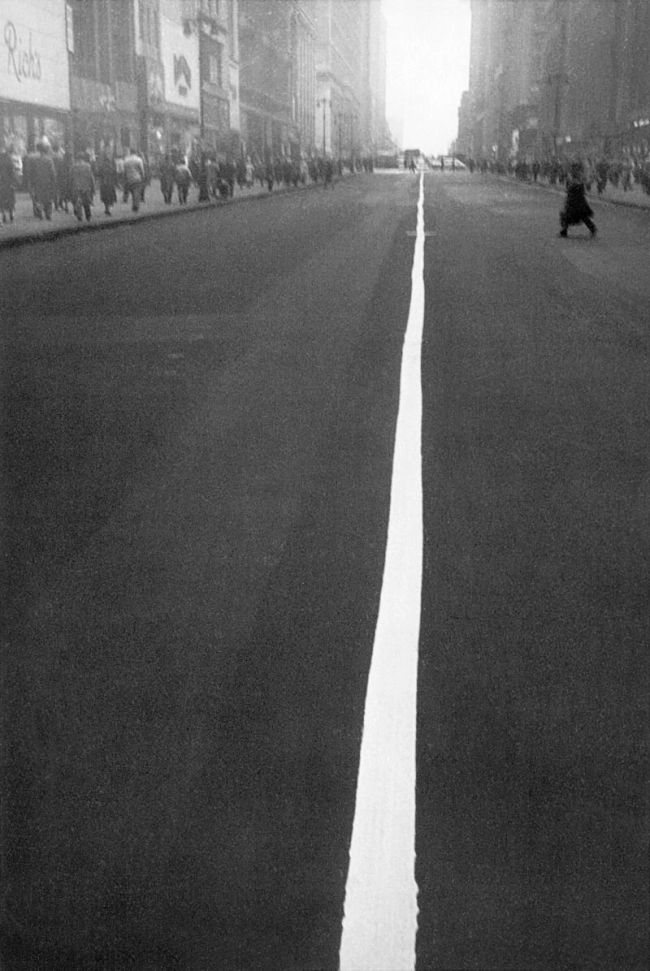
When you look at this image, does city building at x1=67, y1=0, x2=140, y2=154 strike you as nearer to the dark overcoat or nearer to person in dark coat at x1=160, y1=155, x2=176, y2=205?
person in dark coat at x1=160, y1=155, x2=176, y2=205

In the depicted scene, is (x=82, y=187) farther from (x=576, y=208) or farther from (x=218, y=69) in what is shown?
(x=218, y=69)

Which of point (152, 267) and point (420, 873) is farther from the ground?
point (420, 873)

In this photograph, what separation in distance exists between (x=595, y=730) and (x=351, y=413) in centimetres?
538

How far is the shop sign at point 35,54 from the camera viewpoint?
46.6 metres

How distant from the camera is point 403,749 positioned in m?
4.04

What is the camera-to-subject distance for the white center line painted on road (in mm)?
3057

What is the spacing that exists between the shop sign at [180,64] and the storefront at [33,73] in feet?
64.2

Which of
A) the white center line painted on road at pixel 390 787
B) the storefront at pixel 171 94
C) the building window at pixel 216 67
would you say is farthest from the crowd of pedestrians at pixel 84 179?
the building window at pixel 216 67

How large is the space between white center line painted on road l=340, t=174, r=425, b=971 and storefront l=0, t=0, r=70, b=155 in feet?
132

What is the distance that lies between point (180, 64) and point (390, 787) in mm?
80166

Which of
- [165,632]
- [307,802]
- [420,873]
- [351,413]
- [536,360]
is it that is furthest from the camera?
[536,360]

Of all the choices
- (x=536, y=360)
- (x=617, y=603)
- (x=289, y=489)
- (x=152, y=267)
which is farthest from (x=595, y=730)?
(x=152, y=267)

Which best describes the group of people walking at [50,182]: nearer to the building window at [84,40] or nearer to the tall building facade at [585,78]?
the building window at [84,40]

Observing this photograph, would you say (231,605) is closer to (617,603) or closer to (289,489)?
(617,603)
